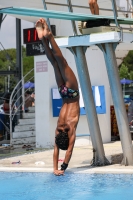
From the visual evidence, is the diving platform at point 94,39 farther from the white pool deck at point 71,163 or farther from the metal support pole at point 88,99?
the white pool deck at point 71,163

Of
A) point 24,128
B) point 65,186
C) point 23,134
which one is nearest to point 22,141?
point 23,134

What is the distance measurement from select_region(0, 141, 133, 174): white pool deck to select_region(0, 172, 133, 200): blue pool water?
231mm

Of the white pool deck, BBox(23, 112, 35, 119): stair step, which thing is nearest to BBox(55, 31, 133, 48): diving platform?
the white pool deck

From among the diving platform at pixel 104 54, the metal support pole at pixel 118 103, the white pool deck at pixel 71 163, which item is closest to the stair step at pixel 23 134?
the white pool deck at pixel 71 163

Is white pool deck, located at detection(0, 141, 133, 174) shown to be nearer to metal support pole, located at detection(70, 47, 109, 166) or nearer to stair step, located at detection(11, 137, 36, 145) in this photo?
metal support pole, located at detection(70, 47, 109, 166)

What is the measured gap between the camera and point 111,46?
8562 mm

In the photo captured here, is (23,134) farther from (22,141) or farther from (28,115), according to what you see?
(28,115)

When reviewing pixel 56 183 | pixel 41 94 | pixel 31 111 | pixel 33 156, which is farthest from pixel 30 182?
pixel 31 111

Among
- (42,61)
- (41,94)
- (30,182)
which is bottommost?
(30,182)

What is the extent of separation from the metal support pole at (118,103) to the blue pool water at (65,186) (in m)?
0.96

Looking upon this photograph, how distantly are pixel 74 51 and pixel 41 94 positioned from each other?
178 inches

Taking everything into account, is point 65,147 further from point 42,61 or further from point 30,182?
point 42,61

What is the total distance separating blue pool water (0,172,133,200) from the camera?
21.0 feet

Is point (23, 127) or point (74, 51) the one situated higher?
point (74, 51)
